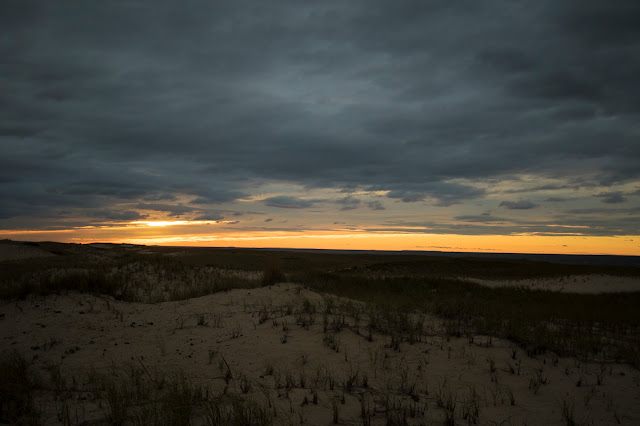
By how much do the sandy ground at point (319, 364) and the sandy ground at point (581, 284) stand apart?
1646 centimetres

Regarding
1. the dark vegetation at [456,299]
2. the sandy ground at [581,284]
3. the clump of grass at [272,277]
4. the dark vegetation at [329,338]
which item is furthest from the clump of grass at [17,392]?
the sandy ground at [581,284]

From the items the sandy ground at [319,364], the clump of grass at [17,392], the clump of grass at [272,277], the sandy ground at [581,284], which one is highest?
the clump of grass at [272,277]

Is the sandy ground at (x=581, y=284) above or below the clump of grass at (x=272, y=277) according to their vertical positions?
below

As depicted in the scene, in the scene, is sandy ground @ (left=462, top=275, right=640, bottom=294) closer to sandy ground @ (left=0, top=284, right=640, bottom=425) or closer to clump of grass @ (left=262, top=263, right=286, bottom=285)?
clump of grass @ (left=262, top=263, right=286, bottom=285)

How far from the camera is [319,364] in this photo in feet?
21.0

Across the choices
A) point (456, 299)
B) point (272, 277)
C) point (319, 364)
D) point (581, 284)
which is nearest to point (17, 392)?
point (319, 364)

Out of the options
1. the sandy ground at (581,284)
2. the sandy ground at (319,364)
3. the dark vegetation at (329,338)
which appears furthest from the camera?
the sandy ground at (581,284)

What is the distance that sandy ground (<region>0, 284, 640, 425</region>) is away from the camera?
4906mm

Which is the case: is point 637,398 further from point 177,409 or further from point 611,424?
point 177,409

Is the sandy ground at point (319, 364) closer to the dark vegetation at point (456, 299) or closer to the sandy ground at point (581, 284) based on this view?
the dark vegetation at point (456, 299)

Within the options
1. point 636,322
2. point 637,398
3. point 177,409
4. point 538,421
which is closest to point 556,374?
point 637,398

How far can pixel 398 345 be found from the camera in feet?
23.6

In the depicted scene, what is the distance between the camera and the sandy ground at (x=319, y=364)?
4.91m

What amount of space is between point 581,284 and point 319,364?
2461 centimetres
